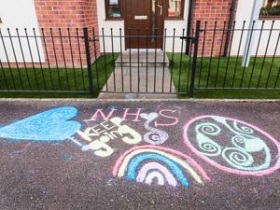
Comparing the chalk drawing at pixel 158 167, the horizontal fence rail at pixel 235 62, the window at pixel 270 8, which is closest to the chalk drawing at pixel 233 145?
the chalk drawing at pixel 158 167

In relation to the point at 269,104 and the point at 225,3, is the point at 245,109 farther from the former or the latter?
the point at 225,3

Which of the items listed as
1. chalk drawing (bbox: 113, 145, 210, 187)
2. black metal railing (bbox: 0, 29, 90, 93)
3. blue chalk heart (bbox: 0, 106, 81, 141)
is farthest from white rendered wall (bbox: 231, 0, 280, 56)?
blue chalk heart (bbox: 0, 106, 81, 141)

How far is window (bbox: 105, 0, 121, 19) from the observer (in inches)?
273

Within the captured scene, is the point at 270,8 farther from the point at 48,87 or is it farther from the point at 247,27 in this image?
the point at 48,87

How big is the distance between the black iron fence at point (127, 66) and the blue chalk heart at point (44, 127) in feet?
2.60

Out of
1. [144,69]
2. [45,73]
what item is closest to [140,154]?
[144,69]

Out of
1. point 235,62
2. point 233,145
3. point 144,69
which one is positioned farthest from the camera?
point 235,62

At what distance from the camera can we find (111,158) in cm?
287

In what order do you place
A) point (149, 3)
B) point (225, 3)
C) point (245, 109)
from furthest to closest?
point (149, 3), point (225, 3), point (245, 109)

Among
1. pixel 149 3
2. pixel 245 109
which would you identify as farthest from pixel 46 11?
pixel 245 109

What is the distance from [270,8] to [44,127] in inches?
271

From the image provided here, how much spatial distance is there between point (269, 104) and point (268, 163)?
1722 millimetres

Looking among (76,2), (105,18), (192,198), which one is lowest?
(192,198)

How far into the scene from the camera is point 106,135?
3.30 meters
